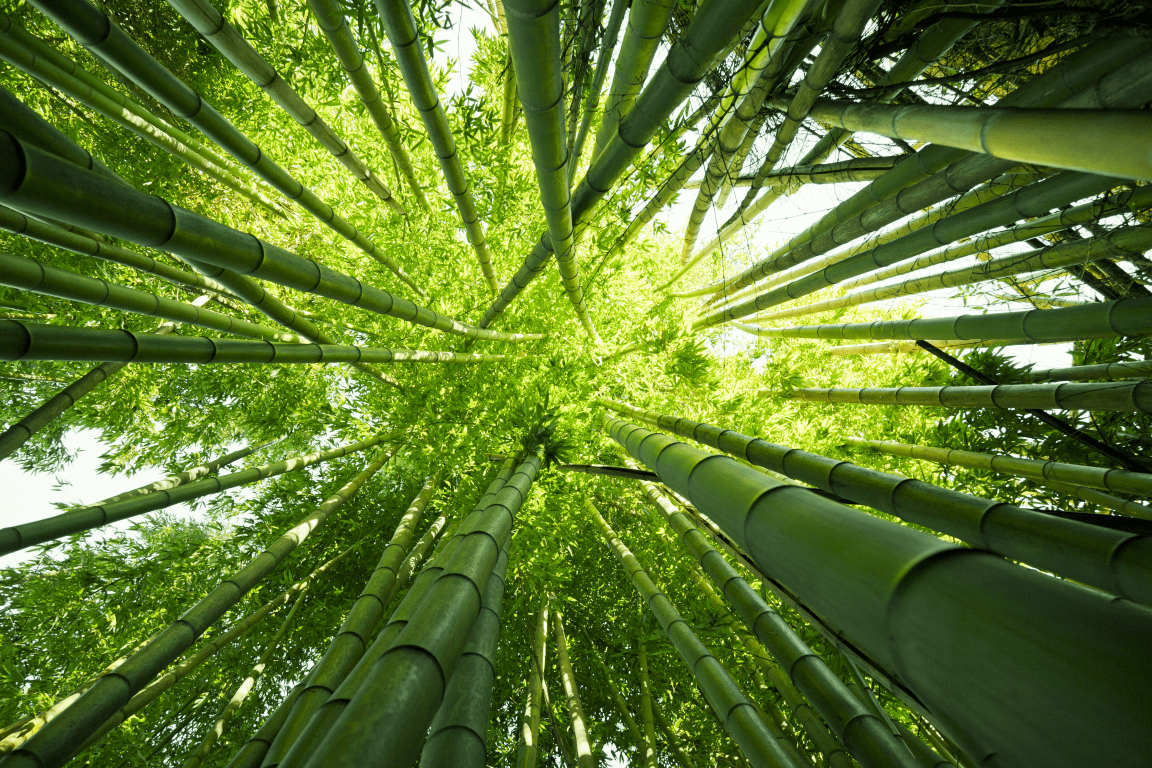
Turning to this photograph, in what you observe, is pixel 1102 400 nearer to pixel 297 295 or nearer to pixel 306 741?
pixel 306 741

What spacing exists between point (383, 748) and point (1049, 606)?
3.80 feet

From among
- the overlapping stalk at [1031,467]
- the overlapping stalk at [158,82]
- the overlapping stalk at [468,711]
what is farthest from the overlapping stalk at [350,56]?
the overlapping stalk at [1031,467]

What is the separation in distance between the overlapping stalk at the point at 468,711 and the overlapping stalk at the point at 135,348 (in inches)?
73.4

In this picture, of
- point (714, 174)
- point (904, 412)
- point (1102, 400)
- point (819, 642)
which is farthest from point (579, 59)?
point (904, 412)

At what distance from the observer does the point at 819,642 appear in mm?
4035

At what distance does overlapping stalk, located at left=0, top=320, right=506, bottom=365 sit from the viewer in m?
1.60

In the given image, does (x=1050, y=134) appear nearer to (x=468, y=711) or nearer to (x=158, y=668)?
(x=468, y=711)

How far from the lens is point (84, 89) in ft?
9.55

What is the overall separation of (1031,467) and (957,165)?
8.89ft

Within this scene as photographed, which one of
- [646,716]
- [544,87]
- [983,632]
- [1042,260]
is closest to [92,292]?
[544,87]

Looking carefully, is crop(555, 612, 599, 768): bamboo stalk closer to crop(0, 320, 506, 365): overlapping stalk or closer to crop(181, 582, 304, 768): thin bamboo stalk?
crop(181, 582, 304, 768): thin bamboo stalk

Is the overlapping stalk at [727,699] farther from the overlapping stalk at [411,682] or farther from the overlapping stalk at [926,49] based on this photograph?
the overlapping stalk at [926,49]

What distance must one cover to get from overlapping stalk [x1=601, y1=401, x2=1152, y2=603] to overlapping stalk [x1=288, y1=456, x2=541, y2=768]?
134 centimetres

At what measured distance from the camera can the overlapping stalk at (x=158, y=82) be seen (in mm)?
1759
